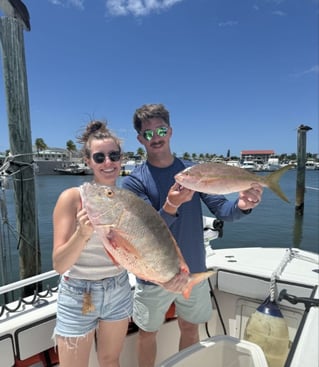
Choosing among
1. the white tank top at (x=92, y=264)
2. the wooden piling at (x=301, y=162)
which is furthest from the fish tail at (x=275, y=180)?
the wooden piling at (x=301, y=162)

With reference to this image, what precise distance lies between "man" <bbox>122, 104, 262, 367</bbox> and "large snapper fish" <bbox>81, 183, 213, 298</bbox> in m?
0.64

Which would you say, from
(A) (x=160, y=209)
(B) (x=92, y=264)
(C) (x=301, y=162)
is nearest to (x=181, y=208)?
(A) (x=160, y=209)

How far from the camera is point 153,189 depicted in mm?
2107

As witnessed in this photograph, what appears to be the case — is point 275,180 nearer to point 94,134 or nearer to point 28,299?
point 94,134

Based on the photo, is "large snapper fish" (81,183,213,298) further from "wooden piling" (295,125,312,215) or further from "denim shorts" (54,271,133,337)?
"wooden piling" (295,125,312,215)

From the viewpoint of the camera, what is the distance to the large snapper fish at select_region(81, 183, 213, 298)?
1280 millimetres

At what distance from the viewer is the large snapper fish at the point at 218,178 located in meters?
1.65

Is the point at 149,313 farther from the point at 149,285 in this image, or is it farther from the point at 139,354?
the point at 139,354

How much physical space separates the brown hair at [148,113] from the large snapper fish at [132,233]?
81 cm

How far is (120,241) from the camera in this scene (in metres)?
1.27

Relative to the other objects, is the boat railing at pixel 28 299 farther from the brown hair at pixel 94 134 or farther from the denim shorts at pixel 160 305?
the brown hair at pixel 94 134

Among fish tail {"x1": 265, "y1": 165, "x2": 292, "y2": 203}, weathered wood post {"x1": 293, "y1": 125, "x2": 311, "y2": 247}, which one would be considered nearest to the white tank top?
fish tail {"x1": 265, "y1": 165, "x2": 292, "y2": 203}

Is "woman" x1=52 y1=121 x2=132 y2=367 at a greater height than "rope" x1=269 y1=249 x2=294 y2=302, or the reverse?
"woman" x1=52 y1=121 x2=132 y2=367

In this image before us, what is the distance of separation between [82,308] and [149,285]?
0.61 meters
